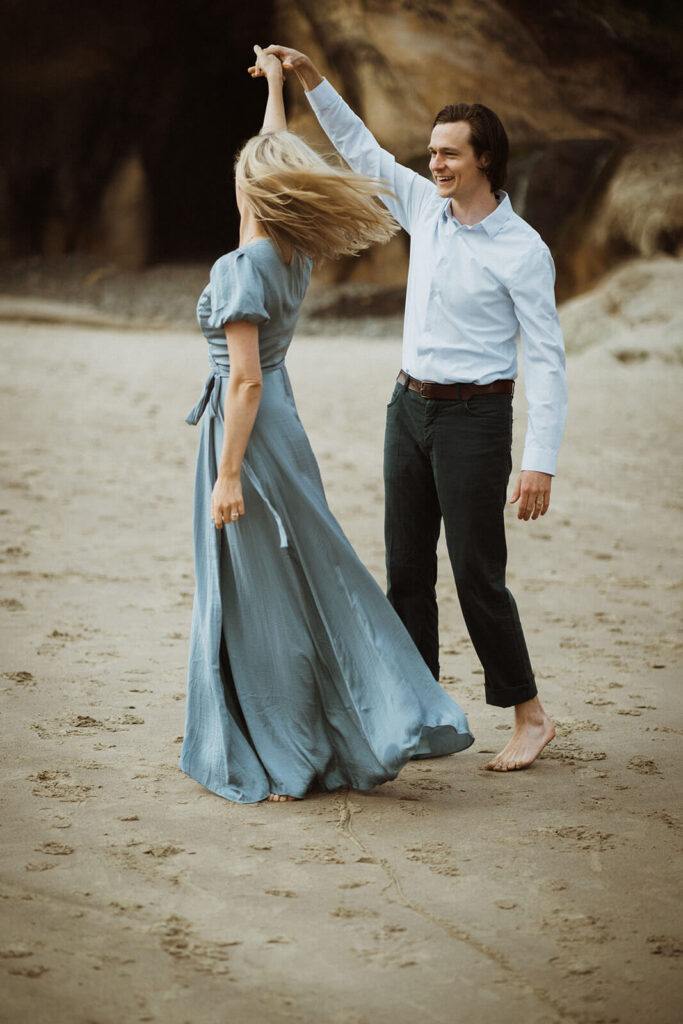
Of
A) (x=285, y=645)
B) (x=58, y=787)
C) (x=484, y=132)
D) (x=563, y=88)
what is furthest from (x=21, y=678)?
(x=563, y=88)

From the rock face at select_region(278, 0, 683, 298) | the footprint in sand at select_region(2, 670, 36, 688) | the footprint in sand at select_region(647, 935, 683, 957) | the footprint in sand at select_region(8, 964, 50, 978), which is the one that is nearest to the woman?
the footprint in sand at select_region(647, 935, 683, 957)

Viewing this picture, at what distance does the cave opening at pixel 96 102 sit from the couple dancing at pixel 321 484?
47.5 feet

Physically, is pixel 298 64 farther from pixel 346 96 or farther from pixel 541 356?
pixel 346 96

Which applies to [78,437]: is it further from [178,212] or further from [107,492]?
[178,212]

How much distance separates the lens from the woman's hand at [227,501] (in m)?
2.97

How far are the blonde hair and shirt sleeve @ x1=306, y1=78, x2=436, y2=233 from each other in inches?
16.6

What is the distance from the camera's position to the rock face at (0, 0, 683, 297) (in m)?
13.9

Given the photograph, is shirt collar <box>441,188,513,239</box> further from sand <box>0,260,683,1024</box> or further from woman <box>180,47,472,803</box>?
sand <box>0,260,683,1024</box>

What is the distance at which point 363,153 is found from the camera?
11.4 feet

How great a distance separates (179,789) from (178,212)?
16286mm

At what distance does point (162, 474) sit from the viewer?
24.3 ft

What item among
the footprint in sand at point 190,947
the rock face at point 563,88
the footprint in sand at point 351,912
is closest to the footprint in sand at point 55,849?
the footprint in sand at point 190,947

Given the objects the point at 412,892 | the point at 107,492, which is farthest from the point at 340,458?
the point at 412,892

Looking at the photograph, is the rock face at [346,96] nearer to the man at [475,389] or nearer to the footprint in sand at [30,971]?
the man at [475,389]
